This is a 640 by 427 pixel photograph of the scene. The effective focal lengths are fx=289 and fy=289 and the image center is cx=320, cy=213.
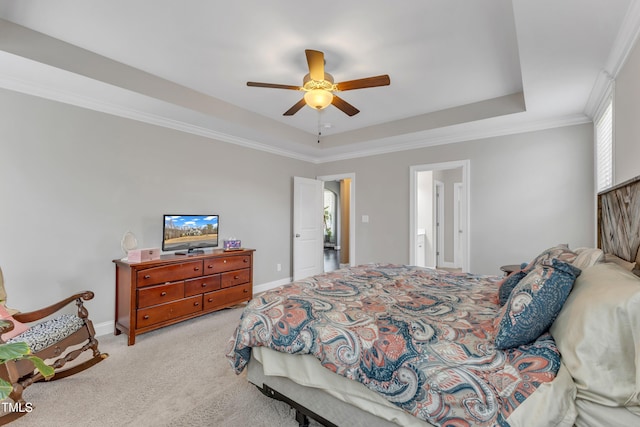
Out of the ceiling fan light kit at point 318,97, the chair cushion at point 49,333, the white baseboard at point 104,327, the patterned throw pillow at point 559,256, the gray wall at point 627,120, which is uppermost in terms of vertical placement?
the ceiling fan light kit at point 318,97

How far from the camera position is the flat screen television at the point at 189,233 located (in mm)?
3527

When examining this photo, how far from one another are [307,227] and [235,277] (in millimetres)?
1947

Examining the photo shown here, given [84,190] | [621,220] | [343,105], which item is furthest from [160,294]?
[621,220]

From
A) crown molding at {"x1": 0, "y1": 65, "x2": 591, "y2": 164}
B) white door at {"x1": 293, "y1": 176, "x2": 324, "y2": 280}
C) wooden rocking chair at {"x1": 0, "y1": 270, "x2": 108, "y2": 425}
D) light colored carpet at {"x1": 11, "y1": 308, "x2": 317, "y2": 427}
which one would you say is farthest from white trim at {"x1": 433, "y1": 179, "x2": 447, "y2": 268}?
wooden rocking chair at {"x1": 0, "y1": 270, "x2": 108, "y2": 425}

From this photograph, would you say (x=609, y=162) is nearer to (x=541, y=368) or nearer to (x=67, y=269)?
(x=541, y=368)

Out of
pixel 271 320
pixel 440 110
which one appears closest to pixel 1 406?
pixel 271 320

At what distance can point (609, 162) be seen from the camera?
9.00 ft

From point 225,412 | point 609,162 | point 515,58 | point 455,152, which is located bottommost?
point 225,412

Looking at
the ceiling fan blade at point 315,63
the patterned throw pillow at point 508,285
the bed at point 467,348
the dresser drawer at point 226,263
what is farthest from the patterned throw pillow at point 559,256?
the dresser drawer at point 226,263

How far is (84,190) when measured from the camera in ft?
10.1

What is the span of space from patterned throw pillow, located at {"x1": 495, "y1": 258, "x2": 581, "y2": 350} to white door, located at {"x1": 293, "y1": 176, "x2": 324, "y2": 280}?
4209mm

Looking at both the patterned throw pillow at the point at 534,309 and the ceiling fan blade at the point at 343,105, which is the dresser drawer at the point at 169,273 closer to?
the ceiling fan blade at the point at 343,105

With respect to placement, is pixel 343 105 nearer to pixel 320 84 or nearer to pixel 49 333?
pixel 320 84

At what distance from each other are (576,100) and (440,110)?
1.39 meters
